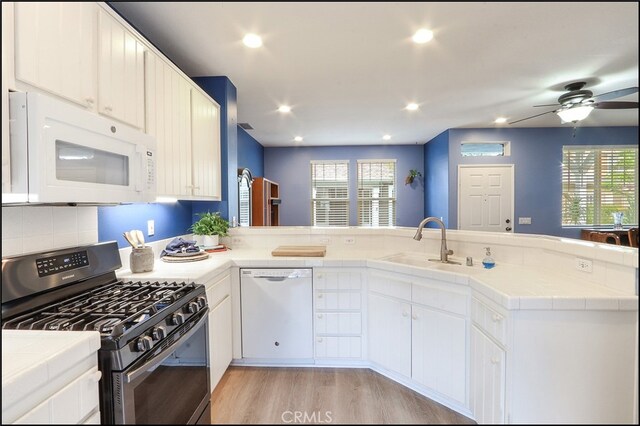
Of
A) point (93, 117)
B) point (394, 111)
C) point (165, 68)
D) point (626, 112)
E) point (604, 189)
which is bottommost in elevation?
point (604, 189)

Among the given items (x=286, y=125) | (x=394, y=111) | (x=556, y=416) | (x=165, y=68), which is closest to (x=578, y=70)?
(x=556, y=416)

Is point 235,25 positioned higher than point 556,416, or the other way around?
point 235,25

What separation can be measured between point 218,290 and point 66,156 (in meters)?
1.20

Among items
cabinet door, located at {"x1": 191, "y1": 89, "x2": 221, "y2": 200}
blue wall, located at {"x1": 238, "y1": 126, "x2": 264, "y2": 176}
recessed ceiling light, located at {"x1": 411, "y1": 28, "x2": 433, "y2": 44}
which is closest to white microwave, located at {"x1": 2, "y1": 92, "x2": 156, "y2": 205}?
cabinet door, located at {"x1": 191, "y1": 89, "x2": 221, "y2": 200}

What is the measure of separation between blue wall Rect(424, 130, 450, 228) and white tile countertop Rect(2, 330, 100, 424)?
15.4 feet

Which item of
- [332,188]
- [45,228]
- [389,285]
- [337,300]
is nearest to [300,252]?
[337,300]

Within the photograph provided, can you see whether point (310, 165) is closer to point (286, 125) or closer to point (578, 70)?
point (286, 125)

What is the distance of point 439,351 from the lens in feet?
5.86

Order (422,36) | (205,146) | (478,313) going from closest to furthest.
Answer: (422,36) < (478,313) < (205,146)

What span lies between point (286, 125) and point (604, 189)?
416cm

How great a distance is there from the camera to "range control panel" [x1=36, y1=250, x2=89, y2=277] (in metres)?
1.26

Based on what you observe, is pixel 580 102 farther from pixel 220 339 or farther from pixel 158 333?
pixel 220 339

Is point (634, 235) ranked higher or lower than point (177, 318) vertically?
higher

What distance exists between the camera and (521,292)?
1279 mm
